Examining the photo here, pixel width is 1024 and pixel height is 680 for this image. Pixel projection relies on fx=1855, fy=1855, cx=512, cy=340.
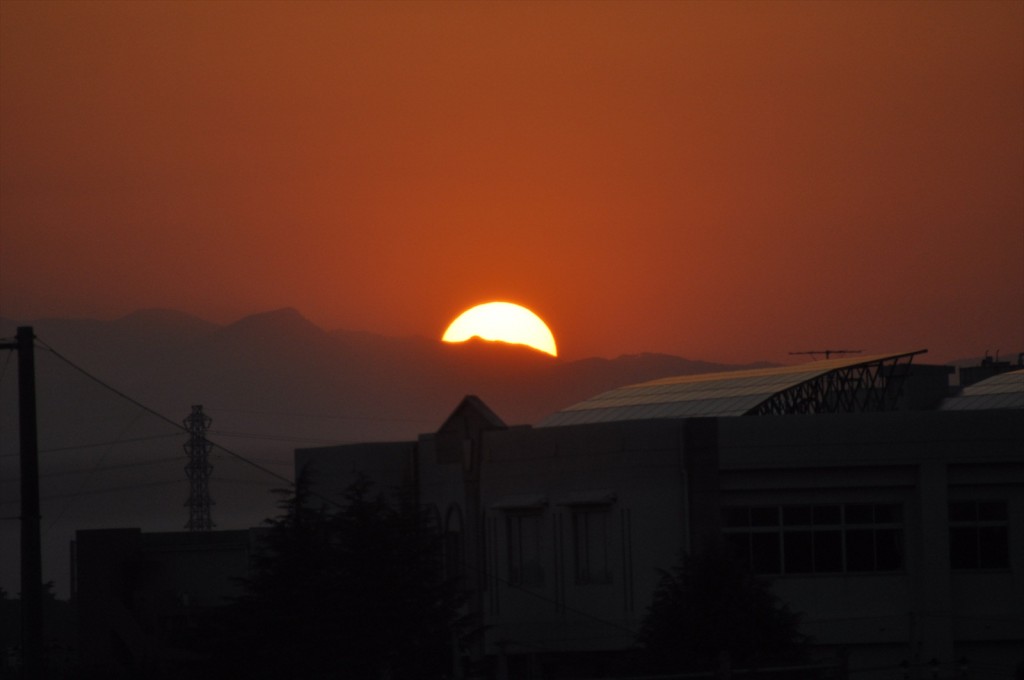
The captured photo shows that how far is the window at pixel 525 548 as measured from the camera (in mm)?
46438

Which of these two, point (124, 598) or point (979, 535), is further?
point (124, 598)

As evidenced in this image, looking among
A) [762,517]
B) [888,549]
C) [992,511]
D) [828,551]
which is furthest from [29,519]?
[992,511]

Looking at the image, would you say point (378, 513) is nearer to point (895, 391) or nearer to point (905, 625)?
point (905, 625)

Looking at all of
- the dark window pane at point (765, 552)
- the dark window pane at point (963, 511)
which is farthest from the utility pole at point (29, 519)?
the dark window pane at point (963, 511)

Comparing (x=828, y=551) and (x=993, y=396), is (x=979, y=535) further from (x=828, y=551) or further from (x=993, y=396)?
(x=993, y=396)

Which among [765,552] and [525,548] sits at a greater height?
[525,548]

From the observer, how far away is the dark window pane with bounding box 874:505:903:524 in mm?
43281

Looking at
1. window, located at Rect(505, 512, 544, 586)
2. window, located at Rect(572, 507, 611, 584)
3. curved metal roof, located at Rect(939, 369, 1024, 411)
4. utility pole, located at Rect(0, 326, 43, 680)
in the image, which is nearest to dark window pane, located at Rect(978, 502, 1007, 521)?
curved metal roof, located at Rect(939, 369, 1024, 411)

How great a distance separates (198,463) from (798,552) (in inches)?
2233

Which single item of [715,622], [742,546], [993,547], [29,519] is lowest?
[715,622]

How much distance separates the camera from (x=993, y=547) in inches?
1706

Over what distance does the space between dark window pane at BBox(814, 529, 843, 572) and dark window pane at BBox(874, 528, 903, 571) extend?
2.88 feet

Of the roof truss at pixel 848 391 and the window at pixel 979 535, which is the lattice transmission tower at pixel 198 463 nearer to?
the roof truss at pixel 848 391

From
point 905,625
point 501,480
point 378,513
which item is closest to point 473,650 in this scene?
point 501,480
